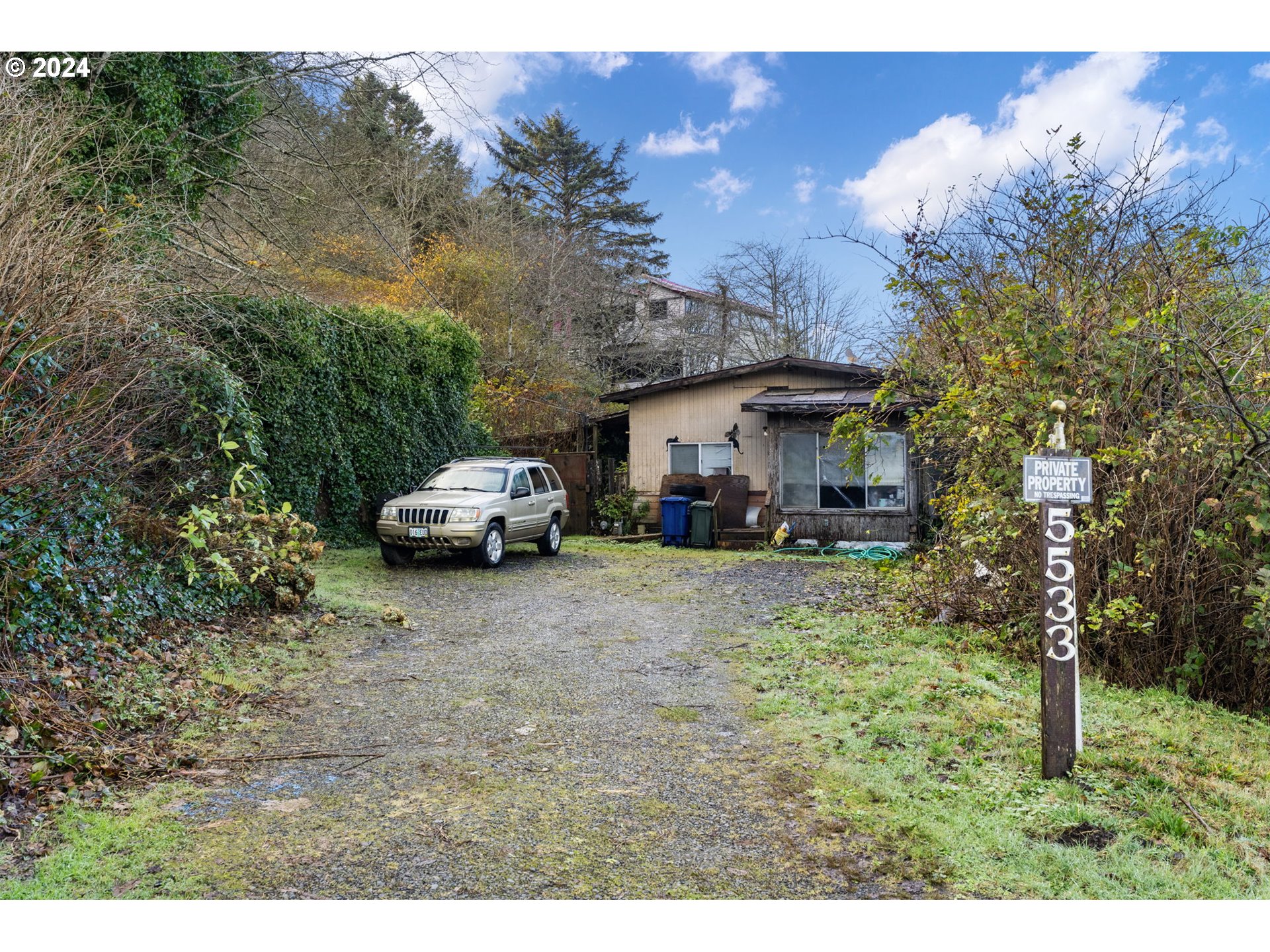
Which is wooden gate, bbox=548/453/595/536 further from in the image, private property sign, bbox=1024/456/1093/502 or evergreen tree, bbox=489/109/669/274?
private property sign, bbox=1024/456/1093/502

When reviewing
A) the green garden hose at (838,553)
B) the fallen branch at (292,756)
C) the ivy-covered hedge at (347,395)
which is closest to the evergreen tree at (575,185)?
the ivy-covered hedge at (347,395)

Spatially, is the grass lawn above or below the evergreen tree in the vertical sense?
below

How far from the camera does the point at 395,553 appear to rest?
13.5 meters

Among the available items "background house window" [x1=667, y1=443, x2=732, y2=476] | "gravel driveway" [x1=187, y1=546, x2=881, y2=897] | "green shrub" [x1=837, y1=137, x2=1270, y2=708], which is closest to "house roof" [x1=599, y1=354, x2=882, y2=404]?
"background house window" [x1=667, y1=443, x2=732, y2=476]

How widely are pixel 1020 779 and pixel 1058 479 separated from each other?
1.61 meters

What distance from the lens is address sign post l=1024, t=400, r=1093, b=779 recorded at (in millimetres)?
4371

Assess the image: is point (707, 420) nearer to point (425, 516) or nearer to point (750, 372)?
point (750, 372)

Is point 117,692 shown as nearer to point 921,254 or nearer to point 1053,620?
point 1053,620

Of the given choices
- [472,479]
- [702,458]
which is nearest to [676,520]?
[702,458]

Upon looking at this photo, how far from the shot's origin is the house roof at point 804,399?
1716cm

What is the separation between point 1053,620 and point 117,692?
18.9 ft

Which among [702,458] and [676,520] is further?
[702,458]

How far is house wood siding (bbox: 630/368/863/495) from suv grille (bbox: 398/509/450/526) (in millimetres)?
7642

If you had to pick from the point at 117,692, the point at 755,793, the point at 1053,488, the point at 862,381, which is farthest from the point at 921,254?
the point at 862,381
